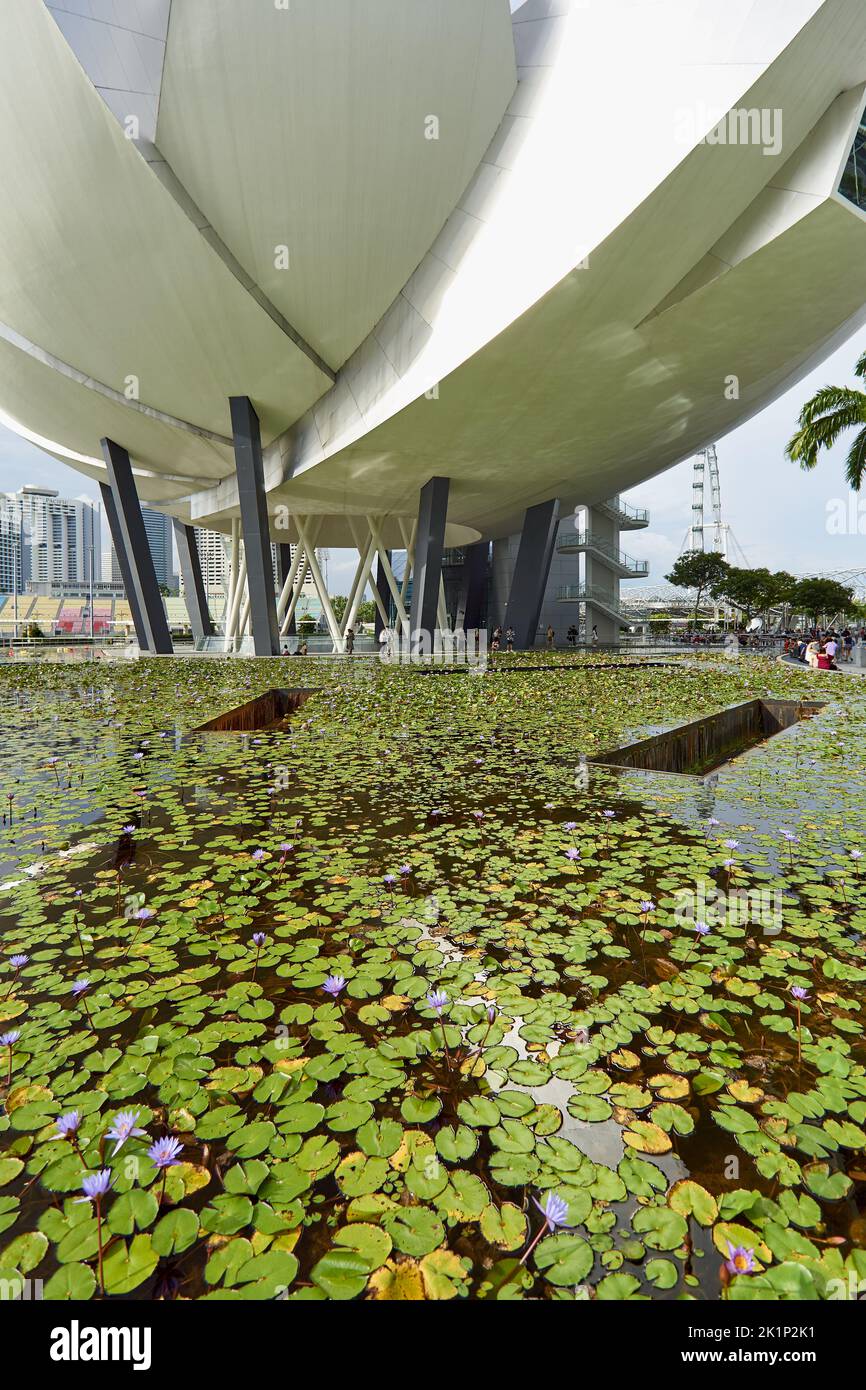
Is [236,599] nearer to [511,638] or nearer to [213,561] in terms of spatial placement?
[511,638]

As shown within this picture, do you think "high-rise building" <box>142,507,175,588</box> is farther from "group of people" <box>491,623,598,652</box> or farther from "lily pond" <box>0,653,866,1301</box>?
"lily pond" <box>0,653,866,1301</box>

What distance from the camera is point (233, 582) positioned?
34.7 m

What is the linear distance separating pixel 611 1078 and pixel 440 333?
18.1m

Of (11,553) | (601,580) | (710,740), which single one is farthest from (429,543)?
(11,553)

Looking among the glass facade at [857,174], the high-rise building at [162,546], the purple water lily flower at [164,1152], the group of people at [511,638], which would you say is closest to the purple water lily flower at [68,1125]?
the purple water lily flower at [164,1152]

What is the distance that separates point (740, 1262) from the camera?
122 centimetres

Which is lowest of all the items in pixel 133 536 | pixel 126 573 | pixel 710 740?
pixel 710 740

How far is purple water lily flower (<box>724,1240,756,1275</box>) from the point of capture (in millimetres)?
1215

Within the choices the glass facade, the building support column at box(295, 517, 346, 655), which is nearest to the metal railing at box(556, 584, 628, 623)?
the building support column at box(295, 517, 346, 655)

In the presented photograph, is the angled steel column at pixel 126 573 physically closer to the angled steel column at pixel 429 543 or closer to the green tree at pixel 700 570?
the angled steel column at pixel 429 543

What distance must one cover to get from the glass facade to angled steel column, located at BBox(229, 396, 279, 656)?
1740 cm

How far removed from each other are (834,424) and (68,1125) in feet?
65.7

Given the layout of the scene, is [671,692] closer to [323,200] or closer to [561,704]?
[561,704]
